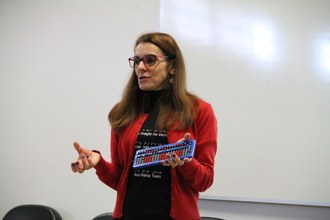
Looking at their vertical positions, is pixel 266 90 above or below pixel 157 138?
above

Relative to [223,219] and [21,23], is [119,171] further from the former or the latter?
[21,23]

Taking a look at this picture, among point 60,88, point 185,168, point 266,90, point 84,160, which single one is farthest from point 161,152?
point 60,88

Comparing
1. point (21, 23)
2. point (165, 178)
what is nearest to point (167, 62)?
point (165, 178)

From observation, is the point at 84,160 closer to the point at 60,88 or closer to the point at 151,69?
the point at 151,69

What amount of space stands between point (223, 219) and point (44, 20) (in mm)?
1994

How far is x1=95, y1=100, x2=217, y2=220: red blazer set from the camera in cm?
102

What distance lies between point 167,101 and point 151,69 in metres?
0.14

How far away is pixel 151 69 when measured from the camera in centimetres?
115

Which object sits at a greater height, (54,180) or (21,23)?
(21,23)

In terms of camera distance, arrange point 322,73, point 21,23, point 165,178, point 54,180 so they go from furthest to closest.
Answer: point 21,23 → point 54,180 → point 322,73 → point 165,178

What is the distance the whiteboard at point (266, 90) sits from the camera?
5.88ft

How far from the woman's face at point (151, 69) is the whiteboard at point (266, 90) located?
87cm

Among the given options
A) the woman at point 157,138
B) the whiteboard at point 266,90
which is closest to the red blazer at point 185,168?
the woman at point 157,138

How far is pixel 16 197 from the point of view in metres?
2.46
